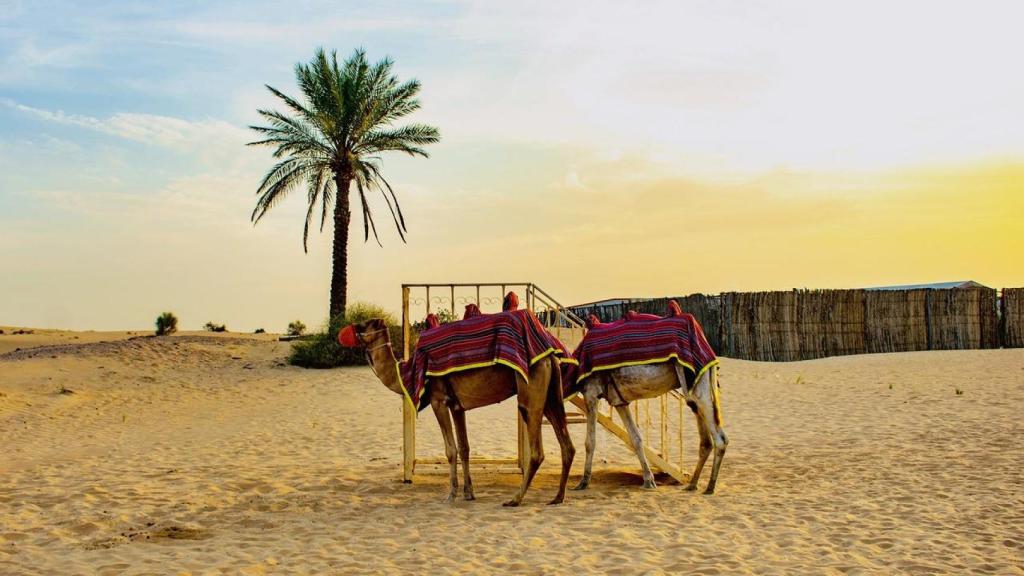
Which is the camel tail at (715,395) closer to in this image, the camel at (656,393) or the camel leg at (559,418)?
the camel at (656,393)

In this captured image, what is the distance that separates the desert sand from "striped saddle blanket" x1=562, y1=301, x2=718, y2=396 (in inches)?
60.5

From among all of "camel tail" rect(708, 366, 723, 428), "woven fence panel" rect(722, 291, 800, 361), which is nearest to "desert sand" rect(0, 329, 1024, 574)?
"camel tail" rect(708, 366, 723, 428)

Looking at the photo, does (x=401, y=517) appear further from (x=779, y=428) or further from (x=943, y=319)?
(x=943, y=319)

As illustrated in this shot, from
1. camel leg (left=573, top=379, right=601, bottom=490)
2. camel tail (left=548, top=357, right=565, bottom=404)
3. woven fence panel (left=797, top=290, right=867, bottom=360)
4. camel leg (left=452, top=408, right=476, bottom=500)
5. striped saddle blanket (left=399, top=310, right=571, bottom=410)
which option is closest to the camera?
striped saddle blanket (left=399, top=310, right=571, bottom=410)

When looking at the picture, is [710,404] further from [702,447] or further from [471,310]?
[471,310]

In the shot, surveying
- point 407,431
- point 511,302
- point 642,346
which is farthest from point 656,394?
point 407,431

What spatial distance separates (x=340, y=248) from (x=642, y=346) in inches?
798

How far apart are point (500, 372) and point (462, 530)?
1.90 metres

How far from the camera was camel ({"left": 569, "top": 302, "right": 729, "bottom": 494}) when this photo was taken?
10742mm

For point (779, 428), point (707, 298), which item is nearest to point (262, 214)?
point (707, 298)

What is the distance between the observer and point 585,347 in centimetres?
1141

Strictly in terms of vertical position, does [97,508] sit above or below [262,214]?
below

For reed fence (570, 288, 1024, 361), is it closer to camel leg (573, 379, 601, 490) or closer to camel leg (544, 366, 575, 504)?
camel leg (573, 379, 601, 490)

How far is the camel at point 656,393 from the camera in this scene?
Answer: 1074 cm
